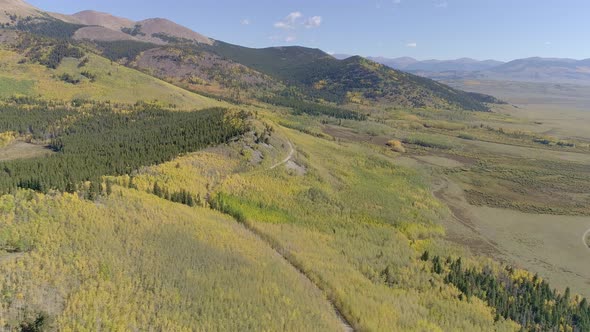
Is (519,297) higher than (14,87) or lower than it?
lower

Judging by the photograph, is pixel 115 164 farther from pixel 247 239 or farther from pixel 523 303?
pixel 523 303

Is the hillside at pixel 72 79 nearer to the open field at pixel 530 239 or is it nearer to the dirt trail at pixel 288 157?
the dirt trail at pixel 288 157

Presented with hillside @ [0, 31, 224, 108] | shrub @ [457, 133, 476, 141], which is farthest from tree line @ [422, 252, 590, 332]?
shrub @ [457, 133, 476, 141]

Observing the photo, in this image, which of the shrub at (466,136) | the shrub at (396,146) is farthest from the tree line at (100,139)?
the shrub at (466,136)

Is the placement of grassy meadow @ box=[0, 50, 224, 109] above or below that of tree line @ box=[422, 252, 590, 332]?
above


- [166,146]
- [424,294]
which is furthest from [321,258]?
[166,146]

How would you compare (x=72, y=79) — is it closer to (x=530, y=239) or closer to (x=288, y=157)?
(x=288, y=157)

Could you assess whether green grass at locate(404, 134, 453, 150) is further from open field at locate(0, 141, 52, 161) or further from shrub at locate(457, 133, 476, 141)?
open field at locate(0, 141, 52, 161)

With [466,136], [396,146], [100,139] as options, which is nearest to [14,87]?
[100,139]

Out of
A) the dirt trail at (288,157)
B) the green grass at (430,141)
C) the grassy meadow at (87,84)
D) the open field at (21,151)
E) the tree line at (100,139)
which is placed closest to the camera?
the tree line at (100,139)

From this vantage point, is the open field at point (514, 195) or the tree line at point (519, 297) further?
the open field at point (514, 195)

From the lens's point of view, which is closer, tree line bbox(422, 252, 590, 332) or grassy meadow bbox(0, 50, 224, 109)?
tree line bbox(422, 252, 590, 332)
